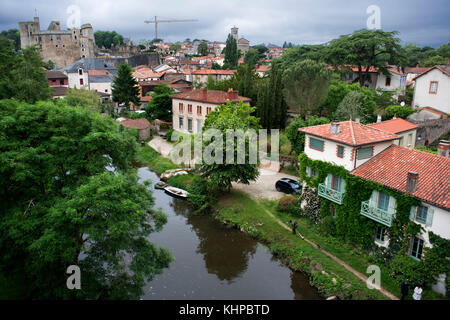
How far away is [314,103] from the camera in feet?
123

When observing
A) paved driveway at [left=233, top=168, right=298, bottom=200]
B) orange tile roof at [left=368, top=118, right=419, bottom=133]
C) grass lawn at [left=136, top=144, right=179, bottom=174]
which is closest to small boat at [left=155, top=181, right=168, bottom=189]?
grass lawn at [left=136, top=144, right=179, bottom=174]

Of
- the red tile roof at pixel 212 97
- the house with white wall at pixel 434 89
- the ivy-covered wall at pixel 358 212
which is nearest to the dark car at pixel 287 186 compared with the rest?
the ivy-covered wall at pixel 358 212

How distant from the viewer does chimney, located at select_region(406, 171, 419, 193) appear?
1638 centimetres

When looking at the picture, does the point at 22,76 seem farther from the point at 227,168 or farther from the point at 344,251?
the point at 344,251

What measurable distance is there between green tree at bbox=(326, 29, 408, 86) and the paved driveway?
23.3 m

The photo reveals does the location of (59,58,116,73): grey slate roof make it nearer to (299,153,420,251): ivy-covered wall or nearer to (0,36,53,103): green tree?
(0,36,53,103): green tree

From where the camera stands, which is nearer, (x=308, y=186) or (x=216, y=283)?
(x=216, y=283)

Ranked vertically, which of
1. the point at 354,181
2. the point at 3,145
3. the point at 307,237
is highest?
the point at 3,145

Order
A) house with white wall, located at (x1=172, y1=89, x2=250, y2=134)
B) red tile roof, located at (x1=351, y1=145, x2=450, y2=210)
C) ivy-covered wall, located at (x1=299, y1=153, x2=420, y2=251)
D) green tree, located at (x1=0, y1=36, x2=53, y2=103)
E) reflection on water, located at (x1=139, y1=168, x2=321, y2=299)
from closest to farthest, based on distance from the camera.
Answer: red tile roof, located at (x1=351, y1=145, x2=450, y2=210) → ivy-covered wall, located at (x1=299, y1=153, x2=420, y2=251) → reflection on water, located at (x1=139, y1=168, x2=321, y2=299) → green tree, located at (x1=0, y1=36, x2=53, y2=103) → house with white wall, located at (x1=172, y1=89, x2=250, y2=134)

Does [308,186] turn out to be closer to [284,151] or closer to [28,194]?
[284,151]

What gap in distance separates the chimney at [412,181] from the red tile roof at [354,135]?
11.5 ft
